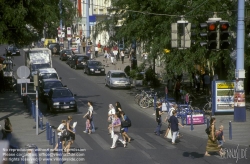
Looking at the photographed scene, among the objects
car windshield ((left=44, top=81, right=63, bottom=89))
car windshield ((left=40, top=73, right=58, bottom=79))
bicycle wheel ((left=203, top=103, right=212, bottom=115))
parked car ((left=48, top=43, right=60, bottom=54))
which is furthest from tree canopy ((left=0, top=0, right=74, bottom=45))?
parked car ((left=48, top=43, right=60, bottom=54))

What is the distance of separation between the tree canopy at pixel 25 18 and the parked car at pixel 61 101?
359cm

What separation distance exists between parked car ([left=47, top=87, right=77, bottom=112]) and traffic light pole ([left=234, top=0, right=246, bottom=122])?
387 inches

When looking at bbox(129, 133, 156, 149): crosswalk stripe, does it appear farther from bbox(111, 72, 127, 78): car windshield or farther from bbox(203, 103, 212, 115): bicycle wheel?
bbox(111, 72, 127, 78): car windshield

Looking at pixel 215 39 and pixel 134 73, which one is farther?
pixel 134 73

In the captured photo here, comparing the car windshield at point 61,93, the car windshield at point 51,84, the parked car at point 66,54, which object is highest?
the parked car at point 66,54

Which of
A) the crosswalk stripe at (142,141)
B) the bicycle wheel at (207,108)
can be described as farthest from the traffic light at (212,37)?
the bicycle wheel at (207,108)

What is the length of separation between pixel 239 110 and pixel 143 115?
6.08m

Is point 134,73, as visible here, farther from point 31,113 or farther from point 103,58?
point 103,58

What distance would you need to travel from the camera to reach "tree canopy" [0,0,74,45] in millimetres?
32312

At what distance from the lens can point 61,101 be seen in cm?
3544

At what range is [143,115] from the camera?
3462cm

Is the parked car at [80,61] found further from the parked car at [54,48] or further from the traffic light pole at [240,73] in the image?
the traffic light pole at [240,73]

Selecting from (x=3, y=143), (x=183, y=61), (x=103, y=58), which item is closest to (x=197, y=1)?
(x=183, y=61)

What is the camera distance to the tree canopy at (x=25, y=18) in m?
32.3
